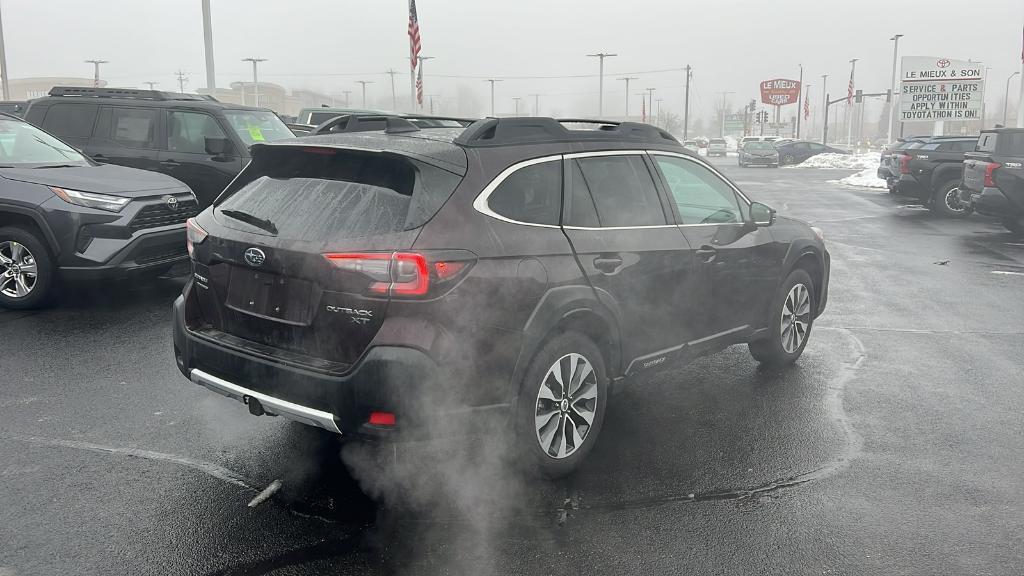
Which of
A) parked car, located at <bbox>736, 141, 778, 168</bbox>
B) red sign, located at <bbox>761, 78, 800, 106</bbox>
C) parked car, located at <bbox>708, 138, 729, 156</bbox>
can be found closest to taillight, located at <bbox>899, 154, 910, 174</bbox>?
parked car, located at <bbox>736, 141, 778, 168</bbox>

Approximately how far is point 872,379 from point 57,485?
5098 mm

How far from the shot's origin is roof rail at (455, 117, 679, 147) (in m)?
3.80

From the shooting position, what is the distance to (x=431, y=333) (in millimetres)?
3309

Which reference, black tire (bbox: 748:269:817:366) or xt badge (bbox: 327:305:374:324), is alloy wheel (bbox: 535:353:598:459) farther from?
black tire (bbox: 748:269:817:366)

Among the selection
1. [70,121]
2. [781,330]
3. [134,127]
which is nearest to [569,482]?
[781,330]

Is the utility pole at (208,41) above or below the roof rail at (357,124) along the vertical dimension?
above

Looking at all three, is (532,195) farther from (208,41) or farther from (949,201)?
(208,41)

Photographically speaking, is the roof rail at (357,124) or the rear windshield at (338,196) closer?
the rear windshield at (338,196)

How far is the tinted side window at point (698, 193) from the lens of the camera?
481cm

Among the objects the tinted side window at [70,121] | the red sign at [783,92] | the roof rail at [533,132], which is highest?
the red sign at [783,92]

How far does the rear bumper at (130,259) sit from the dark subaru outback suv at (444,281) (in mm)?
3361

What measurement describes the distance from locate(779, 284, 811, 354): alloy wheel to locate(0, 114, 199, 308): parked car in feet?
17.6

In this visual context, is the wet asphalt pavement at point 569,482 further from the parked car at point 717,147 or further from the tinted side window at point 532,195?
the parked car at point 717,147

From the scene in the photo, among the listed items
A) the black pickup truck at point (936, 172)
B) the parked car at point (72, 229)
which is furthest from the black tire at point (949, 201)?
the parked car at point (72, 229)
